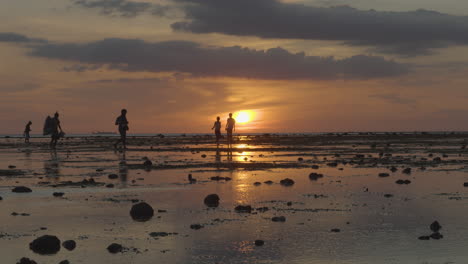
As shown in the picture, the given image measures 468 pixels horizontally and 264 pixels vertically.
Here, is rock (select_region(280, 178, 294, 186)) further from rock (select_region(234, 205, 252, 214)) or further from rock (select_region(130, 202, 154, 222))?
rock (select_region(130, 202, 154, 222))

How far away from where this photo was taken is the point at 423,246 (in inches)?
411

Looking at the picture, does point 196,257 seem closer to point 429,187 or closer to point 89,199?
point 89,199

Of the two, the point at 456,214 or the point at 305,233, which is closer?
the point at 305,233

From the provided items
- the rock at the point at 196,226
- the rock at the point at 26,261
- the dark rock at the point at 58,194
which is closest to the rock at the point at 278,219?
the rock at the point at 196,226

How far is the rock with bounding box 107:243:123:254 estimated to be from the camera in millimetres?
10211

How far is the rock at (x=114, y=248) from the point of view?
33.5ft

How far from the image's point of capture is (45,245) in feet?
34.0

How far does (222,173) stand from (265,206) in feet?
32.8

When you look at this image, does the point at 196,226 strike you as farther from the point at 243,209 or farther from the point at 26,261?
the point at 26,261

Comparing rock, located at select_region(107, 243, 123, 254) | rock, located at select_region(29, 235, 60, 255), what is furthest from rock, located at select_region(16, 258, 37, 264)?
rock, located at select_region(107, 243, 123, 254)

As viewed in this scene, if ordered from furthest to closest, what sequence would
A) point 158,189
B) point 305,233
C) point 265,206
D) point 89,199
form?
1. point 158,189
2. point 89,199
3. point 265,206
4. point 305,233

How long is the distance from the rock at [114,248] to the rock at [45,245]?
2.85 ft

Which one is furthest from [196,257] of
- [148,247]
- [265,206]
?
[265,206]

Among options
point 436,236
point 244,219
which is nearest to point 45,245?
point 244,219
